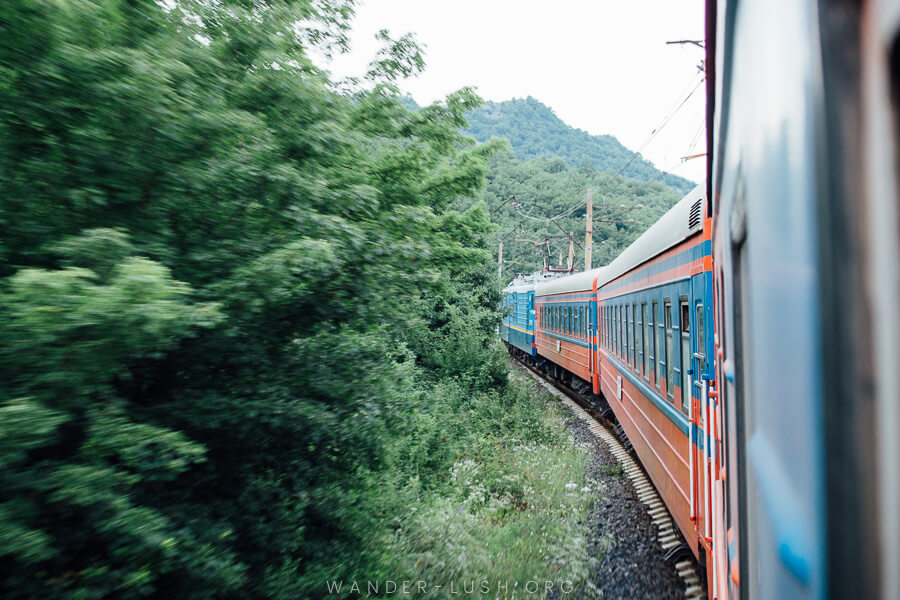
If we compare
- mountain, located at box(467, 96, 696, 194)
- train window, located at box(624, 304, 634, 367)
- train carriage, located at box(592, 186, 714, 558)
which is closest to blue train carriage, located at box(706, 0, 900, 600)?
train carriage, located at box(592, 186, 714, 558)

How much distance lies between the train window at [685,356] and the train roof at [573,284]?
653 centimetres

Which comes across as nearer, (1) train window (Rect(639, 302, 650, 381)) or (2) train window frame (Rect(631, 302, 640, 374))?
(1) train window (Rect(639, 302, 650, 381))

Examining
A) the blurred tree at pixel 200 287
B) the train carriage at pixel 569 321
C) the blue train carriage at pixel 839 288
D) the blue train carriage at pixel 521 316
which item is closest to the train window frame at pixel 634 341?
the blurred tree at pixel 200 287

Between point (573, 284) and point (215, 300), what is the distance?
12.4 meters

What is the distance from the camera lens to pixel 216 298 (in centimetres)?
358

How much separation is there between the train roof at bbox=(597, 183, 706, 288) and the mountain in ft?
323

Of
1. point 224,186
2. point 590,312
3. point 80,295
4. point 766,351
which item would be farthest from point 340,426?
point 590,312

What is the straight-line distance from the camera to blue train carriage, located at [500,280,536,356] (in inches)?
895

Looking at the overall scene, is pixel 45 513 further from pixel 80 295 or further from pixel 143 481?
pixel 80 295

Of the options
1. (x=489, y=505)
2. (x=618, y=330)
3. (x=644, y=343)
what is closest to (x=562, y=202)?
(x=618, y=330)

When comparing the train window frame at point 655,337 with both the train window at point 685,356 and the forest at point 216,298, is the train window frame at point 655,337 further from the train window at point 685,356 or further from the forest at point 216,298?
the forest at point 216,298

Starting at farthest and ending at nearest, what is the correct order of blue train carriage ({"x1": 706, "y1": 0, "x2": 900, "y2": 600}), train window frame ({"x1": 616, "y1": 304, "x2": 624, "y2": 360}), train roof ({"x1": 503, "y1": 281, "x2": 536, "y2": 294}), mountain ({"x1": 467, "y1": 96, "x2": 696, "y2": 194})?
1. mountain ({"x1": 467, "y1": 96, "x2": 696, "y2": 194})
2. train roof ({"x1": 503, "y1": 281, "x2": 536, "y2": 294})
3. train window frame ({"x1": 616, "y1": 304, "x2": 624, "y2": 360})
4. blue train carriage ({"x1": 706, "y1": 0, "x2": 900, "y2": 600})

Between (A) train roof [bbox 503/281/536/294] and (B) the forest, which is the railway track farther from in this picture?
(A) train roof [bbox 503/281/536/294]

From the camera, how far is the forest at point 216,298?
8.41 ft
